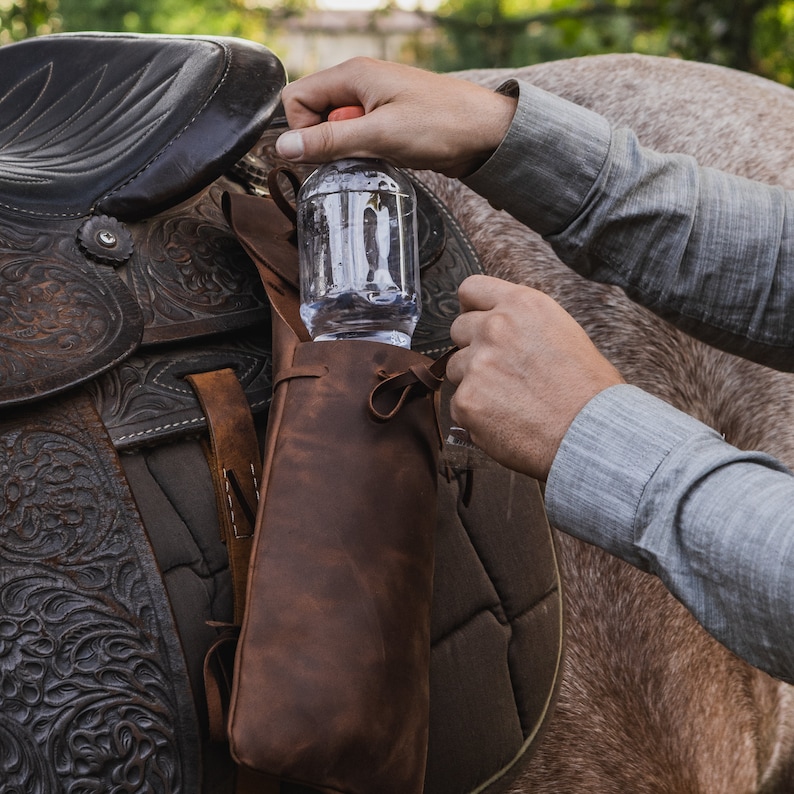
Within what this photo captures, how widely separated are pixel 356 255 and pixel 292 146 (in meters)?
0.13

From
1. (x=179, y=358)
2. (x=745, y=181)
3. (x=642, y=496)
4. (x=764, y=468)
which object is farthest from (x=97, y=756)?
(x=745, y=181)

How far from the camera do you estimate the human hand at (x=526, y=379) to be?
833mm

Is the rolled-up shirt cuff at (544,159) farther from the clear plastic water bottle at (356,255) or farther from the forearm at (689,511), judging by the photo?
the forearm at (689,511)

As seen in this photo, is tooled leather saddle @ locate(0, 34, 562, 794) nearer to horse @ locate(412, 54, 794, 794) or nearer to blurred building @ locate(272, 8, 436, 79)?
horse @ locate(412, 54, 794, 794)

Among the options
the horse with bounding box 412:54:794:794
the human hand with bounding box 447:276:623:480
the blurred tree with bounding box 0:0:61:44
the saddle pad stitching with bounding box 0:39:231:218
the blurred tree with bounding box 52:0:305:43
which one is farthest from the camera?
the blurred tree with bounding box 52:0:305:43

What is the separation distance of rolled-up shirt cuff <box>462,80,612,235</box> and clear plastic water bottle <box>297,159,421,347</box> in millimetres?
148

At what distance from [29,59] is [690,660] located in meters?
1.38

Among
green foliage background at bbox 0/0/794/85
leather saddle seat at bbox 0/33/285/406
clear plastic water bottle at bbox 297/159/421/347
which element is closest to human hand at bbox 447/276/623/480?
clear plastic water bottle at bbox 297/159/421/347

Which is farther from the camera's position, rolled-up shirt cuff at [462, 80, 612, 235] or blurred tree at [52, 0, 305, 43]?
blurred tree at [52, 0, 305, 43]

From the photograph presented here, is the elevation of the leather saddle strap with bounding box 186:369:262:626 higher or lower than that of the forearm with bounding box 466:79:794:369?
lower

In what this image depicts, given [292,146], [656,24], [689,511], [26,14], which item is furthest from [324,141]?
[656,24]

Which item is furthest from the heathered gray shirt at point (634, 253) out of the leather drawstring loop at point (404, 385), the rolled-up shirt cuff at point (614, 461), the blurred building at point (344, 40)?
the blurred building at point (344, 40)

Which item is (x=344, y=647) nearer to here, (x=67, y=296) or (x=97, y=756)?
→ (x=97, y=756)

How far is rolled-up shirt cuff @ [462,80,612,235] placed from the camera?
3.58 ft
